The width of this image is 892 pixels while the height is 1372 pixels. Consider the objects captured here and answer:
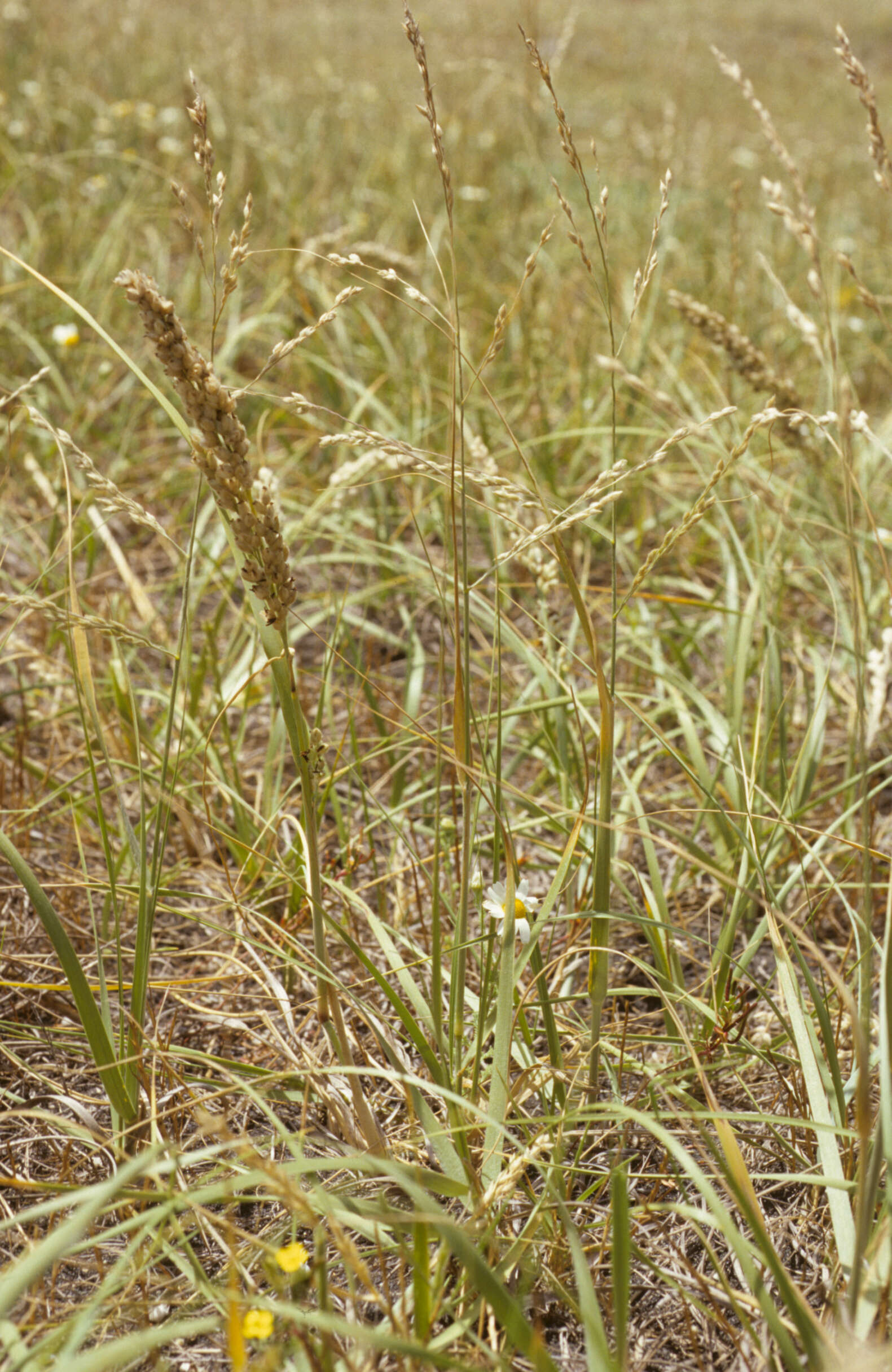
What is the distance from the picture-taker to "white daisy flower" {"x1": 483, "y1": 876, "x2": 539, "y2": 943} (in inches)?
38.0

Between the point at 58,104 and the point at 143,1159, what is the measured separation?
464 cm

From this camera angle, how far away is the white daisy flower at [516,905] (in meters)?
0.97

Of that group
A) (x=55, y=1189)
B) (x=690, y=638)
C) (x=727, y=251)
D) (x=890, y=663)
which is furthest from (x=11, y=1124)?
(x=727, y=251)

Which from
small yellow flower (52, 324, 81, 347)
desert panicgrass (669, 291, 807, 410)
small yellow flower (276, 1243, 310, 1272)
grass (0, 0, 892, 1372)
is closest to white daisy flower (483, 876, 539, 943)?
grass (0, 0, 892, 1372)

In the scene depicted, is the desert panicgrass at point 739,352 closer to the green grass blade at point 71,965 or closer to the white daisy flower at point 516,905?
the white daisy flower at point 516,905

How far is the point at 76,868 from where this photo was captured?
1.32 meters

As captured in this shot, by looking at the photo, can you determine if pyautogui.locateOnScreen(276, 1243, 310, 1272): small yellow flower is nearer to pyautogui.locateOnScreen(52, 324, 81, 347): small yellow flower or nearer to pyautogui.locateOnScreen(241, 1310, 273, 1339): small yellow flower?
pyautogui.locateOnScreen(241, 1310, 273, 1339): small yellow flower

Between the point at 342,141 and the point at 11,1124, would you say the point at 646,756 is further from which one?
the point at 342,141

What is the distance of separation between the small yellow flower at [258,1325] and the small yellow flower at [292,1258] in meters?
0.03

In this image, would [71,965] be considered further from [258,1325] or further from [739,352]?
[739,352]

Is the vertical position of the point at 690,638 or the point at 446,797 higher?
the point at 690,638

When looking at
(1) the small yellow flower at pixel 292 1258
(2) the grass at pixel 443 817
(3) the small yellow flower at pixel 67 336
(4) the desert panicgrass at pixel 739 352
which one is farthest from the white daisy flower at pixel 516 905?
(3) the small yellow flower at pixel 67 336

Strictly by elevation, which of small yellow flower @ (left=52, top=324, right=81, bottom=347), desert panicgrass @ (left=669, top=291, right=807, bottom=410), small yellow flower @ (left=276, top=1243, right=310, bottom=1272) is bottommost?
small yellow flower @ (left=276, top=1243, right=310, bottom=1272)

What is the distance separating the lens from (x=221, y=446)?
63 centimetres
